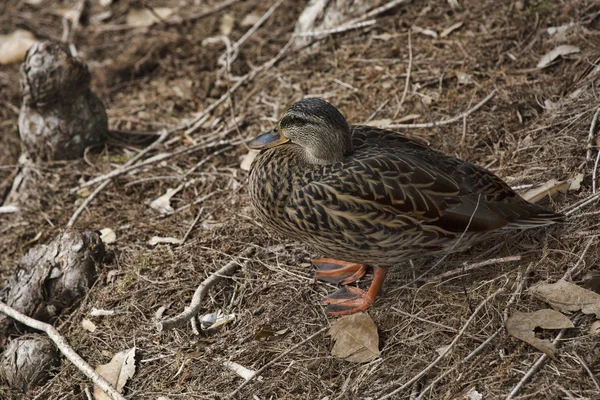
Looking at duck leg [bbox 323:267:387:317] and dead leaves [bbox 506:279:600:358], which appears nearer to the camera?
dead leaves [bbox 506:279:600:358]

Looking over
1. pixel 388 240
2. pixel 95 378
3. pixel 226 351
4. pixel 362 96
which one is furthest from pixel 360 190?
pixel 362 96

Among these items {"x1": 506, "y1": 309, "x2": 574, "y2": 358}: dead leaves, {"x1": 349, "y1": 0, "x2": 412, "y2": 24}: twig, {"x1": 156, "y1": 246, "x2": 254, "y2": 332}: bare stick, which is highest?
{"x1": 349, "y1": 0, "x2": 412, "y2": 24}: twig

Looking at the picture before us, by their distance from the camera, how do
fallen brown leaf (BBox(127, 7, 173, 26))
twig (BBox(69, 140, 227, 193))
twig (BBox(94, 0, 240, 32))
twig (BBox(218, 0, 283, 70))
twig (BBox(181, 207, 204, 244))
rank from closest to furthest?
twig (BBox(181, 207, 204, 244)) < twig (BBox(69, 140, 227, 193)) < twig (BBox(218, 0, 283, 70)) < twig (BBox(94, 0, 240, 32)) < fallen brown leaf (BBox(127, 7, 173, 26))

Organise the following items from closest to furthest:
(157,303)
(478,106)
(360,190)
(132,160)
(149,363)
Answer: (360,190), (149,363), (157,303), (478,106), (132,160)

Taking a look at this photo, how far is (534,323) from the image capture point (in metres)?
3.16

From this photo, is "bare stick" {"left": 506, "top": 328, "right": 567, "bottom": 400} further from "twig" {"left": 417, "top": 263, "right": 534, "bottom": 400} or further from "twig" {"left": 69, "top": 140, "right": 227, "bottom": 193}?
"twig" {"left": 69, "top": 140, "right": 227, "bottom": 193}

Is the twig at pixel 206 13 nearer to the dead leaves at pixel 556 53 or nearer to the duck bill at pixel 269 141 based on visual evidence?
the dead leaves at pixel 556 53

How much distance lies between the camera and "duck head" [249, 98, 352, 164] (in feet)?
11.5

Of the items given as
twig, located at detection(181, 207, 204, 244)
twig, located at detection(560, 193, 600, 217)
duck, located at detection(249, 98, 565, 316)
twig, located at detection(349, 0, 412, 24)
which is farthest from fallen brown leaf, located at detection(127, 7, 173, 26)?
twig, located at detection(560, 193, 600, 217)

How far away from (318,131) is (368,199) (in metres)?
0.44

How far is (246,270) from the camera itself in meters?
3.96

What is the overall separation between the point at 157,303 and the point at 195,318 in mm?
332

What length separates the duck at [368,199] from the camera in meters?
3.41

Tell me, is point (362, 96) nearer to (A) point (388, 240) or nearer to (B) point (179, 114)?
(B) point (179, 114)
